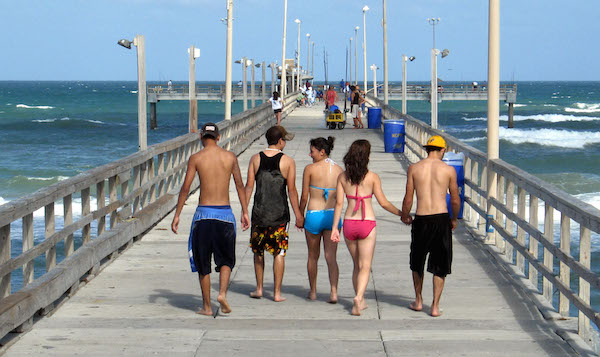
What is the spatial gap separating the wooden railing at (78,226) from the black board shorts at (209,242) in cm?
131

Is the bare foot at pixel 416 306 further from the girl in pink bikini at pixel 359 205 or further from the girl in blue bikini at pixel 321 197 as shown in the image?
the girl in blue bikini at pixel 321 197

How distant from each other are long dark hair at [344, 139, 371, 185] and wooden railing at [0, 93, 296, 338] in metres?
2.63

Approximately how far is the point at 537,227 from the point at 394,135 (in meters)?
17.4

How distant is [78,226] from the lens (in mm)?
9516

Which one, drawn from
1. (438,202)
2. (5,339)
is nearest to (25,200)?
(5,339)

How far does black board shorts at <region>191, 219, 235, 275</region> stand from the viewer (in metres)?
8.30

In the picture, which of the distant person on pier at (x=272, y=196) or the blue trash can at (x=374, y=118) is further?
the blue trash can at (x=374, y=118)

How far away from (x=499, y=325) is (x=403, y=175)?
13.4 meters

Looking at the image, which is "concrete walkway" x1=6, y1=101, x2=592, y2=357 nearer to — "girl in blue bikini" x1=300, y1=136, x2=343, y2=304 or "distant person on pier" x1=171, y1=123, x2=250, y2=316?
"distant person on pier" x1=171, y1=123, x2=250, y2=316

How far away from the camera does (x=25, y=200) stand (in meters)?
7.97

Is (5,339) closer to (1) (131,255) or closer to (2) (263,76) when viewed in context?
(1) (131,255)

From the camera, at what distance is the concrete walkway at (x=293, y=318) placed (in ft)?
24.1

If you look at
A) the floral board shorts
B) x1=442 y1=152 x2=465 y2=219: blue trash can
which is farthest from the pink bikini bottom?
x1=442 y1=152 x2=465 y2=219: blue trash can

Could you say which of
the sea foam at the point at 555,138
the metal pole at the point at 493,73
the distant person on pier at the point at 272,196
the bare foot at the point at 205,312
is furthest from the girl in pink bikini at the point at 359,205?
the sea foam at the point at 555,138
